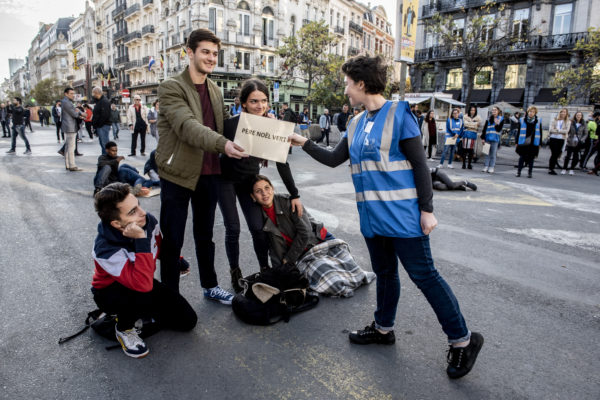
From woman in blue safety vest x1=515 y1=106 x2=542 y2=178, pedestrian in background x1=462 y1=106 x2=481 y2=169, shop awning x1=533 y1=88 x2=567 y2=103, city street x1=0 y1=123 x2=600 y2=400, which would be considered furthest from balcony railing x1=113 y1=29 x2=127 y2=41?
city street x1=0 y1=123 x2=600 y2=400

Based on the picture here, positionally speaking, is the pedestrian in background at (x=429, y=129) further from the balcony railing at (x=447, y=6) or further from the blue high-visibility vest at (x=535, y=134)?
the balcony railing at (x=447, y=6)

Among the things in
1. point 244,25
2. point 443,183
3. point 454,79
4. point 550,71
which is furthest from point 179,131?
point 244,25

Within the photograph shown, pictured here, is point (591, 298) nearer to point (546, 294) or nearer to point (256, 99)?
point (546, 294)

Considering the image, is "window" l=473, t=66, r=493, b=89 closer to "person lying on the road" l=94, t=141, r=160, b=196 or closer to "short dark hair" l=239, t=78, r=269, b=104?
"person lying on the road" l=94, t=141, r=160, b=196

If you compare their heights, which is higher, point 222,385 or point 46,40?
point 46,40

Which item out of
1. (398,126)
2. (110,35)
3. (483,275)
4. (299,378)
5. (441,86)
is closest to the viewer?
(398,126)

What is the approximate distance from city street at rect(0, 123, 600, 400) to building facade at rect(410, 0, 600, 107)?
29.8 metres

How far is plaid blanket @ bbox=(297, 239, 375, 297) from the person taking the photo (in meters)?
3.50

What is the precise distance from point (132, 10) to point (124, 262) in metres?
59.9

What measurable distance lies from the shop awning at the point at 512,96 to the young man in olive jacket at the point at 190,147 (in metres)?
36.9

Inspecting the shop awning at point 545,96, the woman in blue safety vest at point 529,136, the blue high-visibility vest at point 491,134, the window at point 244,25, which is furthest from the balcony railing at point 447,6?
the woman in blue safety vest at point 529,136

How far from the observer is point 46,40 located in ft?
318

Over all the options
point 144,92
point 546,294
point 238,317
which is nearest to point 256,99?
point 238,317

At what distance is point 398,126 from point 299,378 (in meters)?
1.65
